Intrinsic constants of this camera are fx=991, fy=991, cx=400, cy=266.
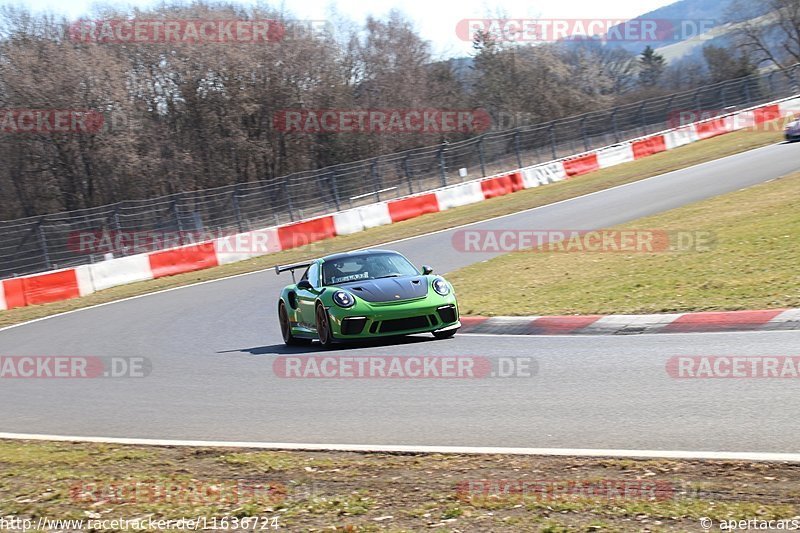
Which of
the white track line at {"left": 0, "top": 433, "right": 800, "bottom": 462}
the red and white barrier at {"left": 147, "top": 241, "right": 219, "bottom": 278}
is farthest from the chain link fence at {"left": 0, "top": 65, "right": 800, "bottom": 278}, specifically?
the white track line at {"left": 0, "top": 433, "right": 800, "bottom": 462}

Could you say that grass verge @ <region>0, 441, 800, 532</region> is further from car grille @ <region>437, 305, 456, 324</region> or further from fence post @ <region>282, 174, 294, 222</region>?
fence post @ <region>282, 174, 294, 222</region>

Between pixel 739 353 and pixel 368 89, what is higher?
pixel 368 89

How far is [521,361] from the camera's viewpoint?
31.9 feet

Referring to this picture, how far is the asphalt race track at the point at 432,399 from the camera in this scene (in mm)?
6484

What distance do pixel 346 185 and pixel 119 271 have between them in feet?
32.1

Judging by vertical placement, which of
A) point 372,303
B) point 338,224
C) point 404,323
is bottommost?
point 404,323

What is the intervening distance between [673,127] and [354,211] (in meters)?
17.9

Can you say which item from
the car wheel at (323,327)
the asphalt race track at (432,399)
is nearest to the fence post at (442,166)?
the asphalt race track at (432,399)

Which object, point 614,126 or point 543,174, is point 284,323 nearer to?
point 543,174

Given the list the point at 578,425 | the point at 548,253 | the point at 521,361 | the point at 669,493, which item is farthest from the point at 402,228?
the point at 669,493

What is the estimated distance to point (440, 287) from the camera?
40.0ft

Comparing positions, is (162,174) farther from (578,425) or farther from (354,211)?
(578,425)

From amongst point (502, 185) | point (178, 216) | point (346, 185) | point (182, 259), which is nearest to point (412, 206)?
point (346, 185)

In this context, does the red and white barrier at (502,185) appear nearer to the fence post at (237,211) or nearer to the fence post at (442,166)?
the fence post at (442,166)
